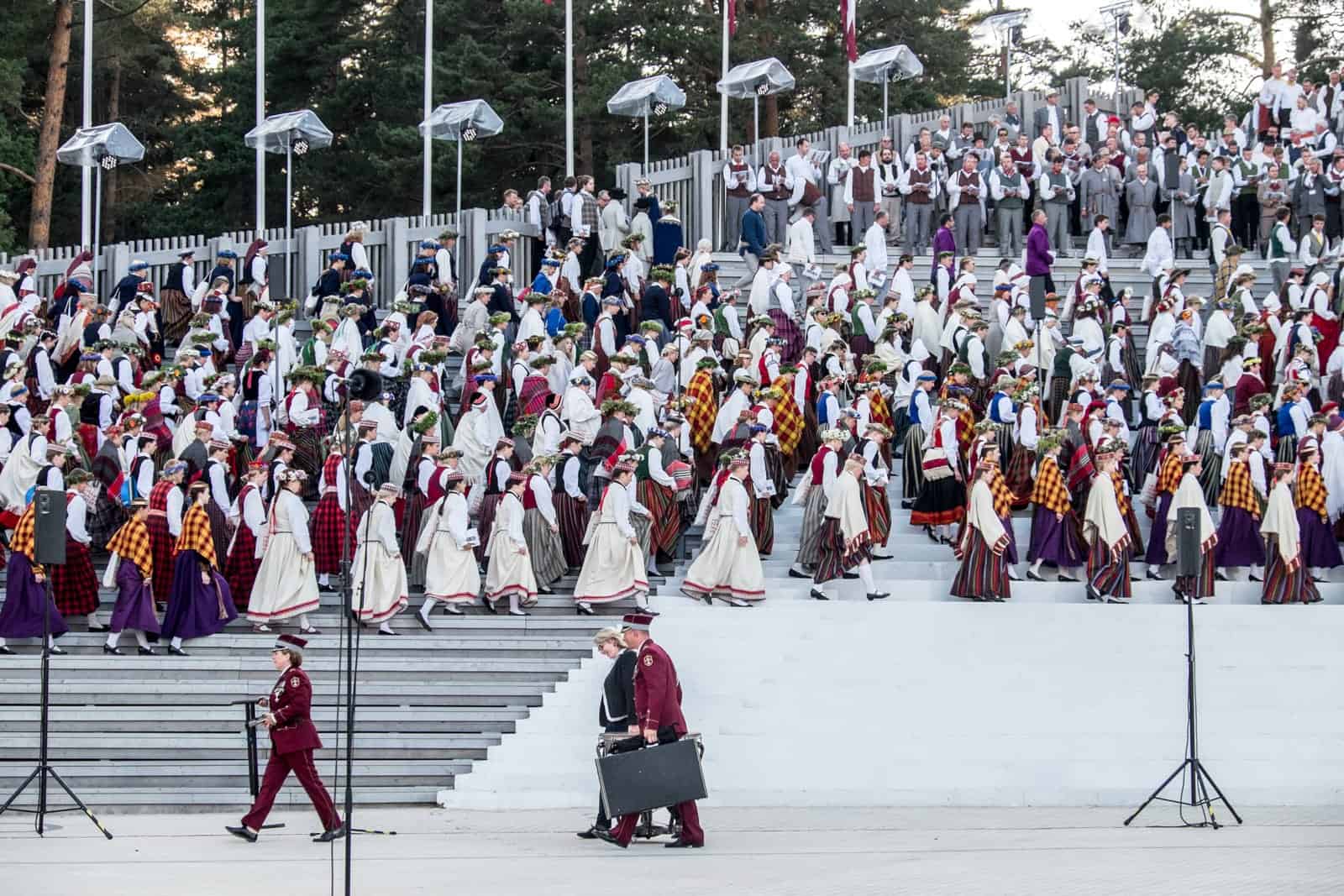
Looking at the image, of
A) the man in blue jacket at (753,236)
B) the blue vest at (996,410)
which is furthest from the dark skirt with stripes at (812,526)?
the man in blue jacket at (753,236)

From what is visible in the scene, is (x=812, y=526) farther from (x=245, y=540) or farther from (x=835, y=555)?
(x=245, y=540)

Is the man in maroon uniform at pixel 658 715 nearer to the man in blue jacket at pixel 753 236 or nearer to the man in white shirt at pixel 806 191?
the man in blue jacket at pixel 753 236

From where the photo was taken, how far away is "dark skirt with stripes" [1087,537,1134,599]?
18.7 m

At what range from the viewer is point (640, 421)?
2019cm

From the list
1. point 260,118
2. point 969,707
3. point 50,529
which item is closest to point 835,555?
Result: point 969,707

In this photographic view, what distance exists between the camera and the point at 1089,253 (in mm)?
26844

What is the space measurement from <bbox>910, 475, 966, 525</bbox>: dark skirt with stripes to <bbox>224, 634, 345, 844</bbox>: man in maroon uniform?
729cm

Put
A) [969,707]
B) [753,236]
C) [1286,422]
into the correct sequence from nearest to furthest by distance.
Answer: [969,707]
[1286,422]
[753,236]

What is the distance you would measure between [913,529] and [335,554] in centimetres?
525

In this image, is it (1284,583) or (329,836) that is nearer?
(329,836)

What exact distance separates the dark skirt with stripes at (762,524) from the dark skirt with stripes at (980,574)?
1.87 meters

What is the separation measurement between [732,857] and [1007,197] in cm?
1568

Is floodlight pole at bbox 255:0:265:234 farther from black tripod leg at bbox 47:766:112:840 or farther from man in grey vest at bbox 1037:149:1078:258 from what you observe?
black tripod leg at bbox 47:766:112:840

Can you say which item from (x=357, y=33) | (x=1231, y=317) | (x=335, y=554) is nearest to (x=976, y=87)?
(x=357, y=33)
